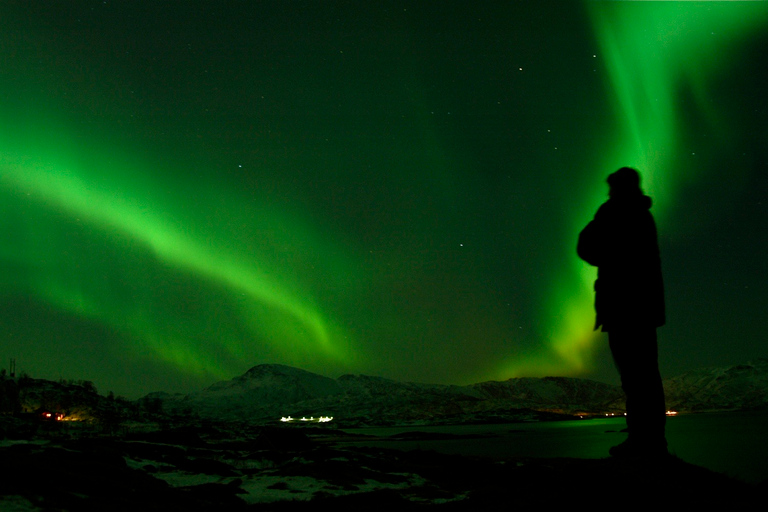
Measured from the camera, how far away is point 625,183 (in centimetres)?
797

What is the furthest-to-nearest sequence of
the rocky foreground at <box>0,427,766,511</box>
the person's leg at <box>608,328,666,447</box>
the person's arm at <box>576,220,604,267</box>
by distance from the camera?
the person's arm at <box>576,220,604,267</box>, the person's leg at <box>608,328,666,447</box>, the rocky foreground at <box>0,427,766,511</box>

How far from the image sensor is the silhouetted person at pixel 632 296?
24.3ft

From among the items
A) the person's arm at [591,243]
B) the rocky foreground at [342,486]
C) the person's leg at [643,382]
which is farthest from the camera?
the person's arm at [591,243]

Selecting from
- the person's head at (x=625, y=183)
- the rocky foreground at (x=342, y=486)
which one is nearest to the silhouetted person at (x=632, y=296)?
the person's head at (x=625, y=183)

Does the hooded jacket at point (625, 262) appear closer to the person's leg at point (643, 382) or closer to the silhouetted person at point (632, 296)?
the silhouetted person at point (632, 296)

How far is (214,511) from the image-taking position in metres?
11.5

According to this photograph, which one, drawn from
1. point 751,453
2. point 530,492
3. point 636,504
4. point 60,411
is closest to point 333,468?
point 530,492

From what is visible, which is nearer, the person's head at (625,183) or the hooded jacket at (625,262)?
the hooded jacket at (625,262)

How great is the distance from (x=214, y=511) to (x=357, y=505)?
9.90ft

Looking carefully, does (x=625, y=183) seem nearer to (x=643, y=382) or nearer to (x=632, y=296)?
(x=632, y=296)

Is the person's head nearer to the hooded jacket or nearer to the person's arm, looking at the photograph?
the hooded jacket

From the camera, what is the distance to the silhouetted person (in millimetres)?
7402

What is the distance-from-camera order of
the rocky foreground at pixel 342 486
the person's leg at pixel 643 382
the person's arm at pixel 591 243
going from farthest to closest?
1. the person's arm at pixel 591 243
2. the person's leg at pixel 643 382
3. the rocky foreground at pixel 342 486

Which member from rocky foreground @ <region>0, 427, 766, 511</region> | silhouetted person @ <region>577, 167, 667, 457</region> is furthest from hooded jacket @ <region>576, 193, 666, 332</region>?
rocky foreground @ <region>0, 427, 766, 511</region>
